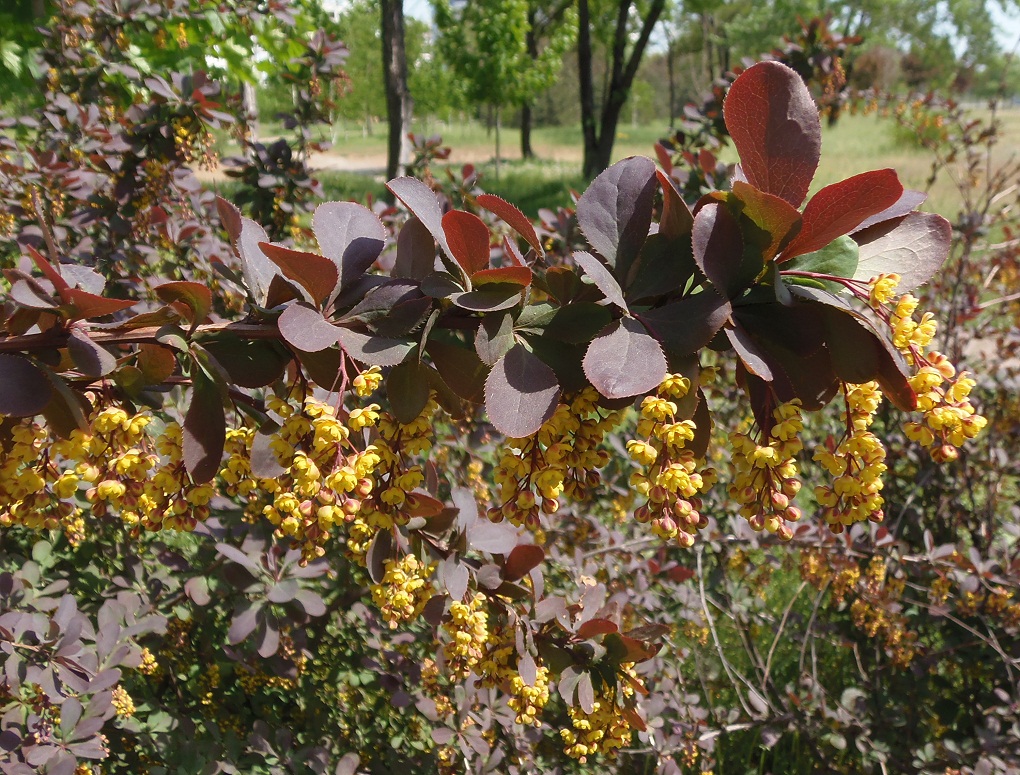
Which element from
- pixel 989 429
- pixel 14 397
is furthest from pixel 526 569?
pixel 989 429

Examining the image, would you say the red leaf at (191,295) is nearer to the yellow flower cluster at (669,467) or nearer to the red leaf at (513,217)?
the red leaf at (513,217)

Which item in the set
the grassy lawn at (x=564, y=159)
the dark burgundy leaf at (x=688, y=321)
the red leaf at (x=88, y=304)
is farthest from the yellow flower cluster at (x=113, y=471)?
the grassy lawn at (x=564, y=159)

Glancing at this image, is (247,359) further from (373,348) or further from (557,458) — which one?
(557,458)

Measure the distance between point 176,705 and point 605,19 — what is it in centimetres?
2048

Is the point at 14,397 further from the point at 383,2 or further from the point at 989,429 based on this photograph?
the point at 383,2

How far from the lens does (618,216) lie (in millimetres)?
801

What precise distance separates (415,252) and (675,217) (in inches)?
12.5

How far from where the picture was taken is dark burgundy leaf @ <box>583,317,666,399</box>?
25.7 inches

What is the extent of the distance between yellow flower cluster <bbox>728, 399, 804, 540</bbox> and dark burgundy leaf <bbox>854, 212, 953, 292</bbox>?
0.59ft

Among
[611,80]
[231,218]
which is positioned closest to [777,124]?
[231,218]

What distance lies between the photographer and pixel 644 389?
0.65 m

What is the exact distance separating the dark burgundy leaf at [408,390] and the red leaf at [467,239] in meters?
0.13

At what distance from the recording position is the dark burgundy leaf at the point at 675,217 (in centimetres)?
75

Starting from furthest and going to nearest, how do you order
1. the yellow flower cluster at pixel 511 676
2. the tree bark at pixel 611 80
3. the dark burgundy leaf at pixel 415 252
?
the tree bark at pixel 611 80, the yellow flower cluster at pixel 511 676, the dark burgundy leaf at pixel 415 252
